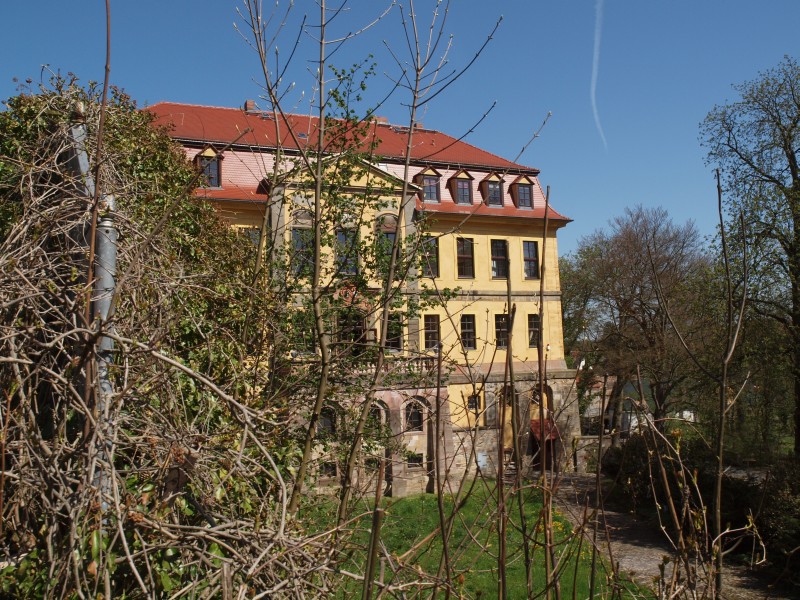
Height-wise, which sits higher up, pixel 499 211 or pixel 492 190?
pixel 499 211

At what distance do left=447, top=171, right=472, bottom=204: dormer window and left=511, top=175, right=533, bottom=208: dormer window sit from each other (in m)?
1.86

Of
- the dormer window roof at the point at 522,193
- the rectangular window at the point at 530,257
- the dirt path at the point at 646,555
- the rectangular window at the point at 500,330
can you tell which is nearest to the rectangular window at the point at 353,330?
the rectangular window at the point at 500,330

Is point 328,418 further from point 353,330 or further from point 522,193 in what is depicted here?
point 522,193

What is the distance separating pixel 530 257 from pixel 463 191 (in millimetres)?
3578

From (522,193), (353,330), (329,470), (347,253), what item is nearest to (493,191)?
(347,253)

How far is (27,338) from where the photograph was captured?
7.09 feet

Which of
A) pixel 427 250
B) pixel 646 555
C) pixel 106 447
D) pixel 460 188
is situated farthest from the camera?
pixel 460 188

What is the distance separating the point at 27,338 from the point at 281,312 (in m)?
3.59

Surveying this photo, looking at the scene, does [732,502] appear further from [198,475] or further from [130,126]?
[198,475]

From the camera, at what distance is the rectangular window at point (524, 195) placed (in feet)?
88.7

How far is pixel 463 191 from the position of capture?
86.1 ft

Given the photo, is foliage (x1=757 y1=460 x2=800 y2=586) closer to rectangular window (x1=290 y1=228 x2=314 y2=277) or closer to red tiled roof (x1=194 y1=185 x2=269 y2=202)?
rectangular window (x1=290 y1=228 x2=314 y2=277)

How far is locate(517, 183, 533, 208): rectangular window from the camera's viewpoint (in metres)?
27.0

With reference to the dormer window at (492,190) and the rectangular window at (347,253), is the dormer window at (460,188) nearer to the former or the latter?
the dormer window at (492,190)
